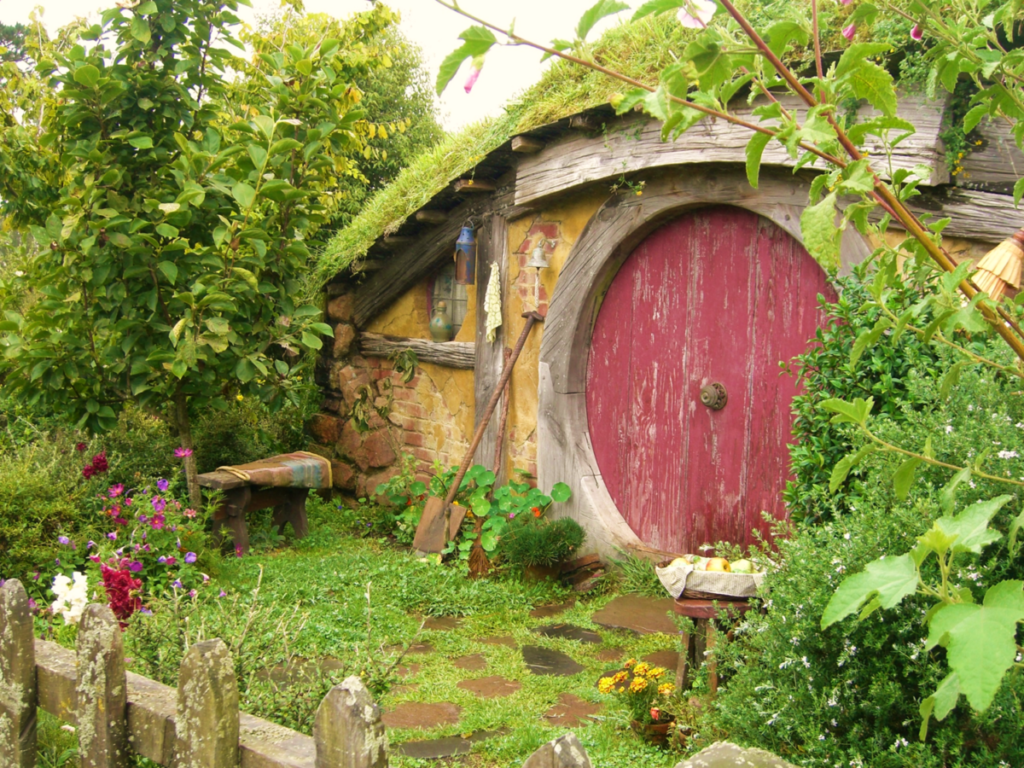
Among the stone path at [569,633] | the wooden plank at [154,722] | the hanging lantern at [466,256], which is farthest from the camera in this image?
the hanging lantern at [466,256]

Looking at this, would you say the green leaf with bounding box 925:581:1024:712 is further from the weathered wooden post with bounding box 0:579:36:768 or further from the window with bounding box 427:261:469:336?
the window with bounding box 427:261:469:336

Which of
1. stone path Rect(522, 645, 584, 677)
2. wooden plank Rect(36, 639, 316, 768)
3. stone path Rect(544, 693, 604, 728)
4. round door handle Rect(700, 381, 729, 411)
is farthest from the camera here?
round door handle Rect(700, 381, 729, 411)

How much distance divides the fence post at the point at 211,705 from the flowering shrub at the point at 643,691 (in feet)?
6.25

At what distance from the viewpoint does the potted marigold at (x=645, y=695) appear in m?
3.13

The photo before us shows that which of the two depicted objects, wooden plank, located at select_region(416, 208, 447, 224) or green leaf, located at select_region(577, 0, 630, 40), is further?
wooden plank, located at select_region(416, 208, 447, 224)

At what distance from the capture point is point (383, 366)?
744 cm

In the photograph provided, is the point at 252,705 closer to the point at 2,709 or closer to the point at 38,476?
the point at 2,709

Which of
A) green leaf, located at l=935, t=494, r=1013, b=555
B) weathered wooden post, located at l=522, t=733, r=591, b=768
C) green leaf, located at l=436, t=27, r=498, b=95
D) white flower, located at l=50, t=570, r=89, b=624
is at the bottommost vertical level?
white flower, located at l=50, t=570, r=89, b=624

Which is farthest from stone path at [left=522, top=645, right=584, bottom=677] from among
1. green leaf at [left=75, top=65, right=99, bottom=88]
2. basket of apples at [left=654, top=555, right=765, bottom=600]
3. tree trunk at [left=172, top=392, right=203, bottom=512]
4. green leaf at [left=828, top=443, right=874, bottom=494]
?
green leaf at [left=75, top=65, right=99, bottom=88]

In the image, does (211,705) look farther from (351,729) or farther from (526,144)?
(526,144)

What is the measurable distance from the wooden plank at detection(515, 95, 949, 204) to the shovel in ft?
3.14

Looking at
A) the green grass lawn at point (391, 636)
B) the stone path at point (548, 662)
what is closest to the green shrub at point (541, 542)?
the green grass lawn at point (391, 636)

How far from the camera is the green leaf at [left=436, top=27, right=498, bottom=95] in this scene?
1047mm

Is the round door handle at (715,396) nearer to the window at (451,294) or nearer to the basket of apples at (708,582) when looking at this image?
the basket of apples at (708,582)
